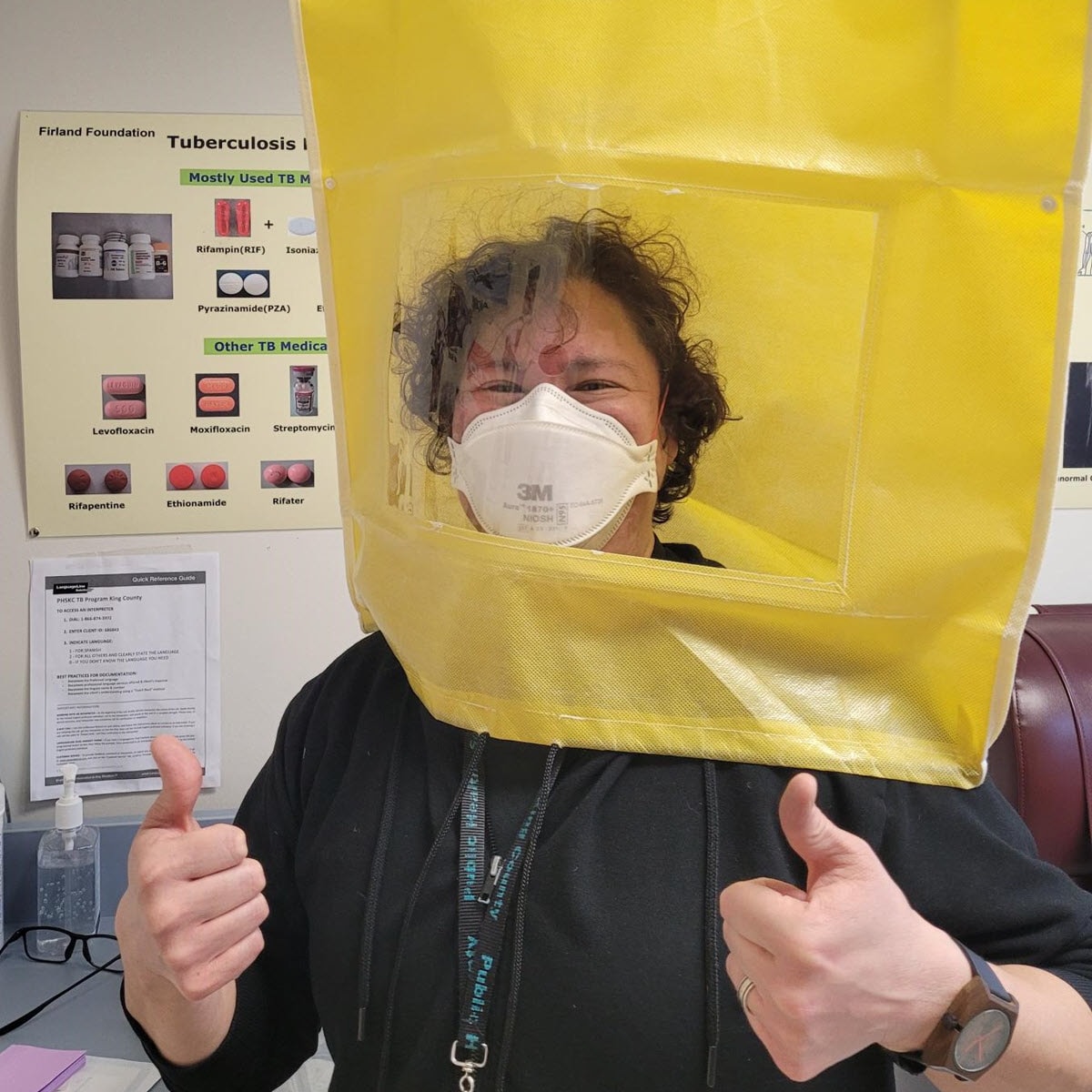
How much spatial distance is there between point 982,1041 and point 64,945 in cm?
120

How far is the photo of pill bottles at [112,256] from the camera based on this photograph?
1.35 m

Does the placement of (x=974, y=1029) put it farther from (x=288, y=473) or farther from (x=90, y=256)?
(x=90, y=256)

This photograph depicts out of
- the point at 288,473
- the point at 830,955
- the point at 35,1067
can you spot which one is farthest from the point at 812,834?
the point at 288,473

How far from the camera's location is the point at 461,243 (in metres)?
0.83

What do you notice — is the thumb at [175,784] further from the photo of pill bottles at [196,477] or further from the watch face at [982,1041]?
the photo of pill bottles at [196,477]

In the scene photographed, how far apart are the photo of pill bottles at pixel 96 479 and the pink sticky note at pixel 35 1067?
0.68 m

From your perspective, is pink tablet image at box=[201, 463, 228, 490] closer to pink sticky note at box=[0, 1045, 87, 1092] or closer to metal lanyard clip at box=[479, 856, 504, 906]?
pink sticky note at box=[0, 1045, 87, 1092]

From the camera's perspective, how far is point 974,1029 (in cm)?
57

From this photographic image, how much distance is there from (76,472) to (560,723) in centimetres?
94

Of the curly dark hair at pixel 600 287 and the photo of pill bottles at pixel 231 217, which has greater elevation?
the photo of pill bottles at pixel 231 217

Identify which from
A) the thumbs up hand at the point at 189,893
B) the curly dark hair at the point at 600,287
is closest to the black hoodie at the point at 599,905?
the thumbs up hand at the point at 189,893

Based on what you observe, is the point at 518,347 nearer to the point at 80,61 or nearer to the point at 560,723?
the point at 560,723

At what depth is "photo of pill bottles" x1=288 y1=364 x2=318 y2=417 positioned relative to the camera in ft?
4.67

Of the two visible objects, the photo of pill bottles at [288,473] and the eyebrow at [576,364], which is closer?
the eyebrow at [576,364]
